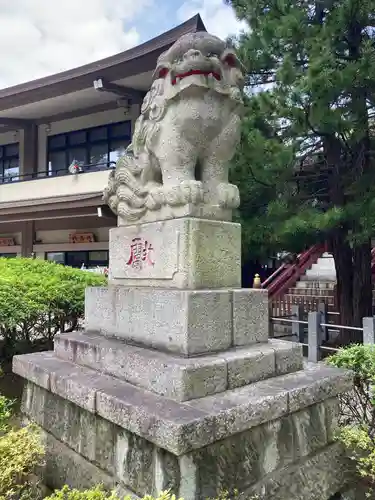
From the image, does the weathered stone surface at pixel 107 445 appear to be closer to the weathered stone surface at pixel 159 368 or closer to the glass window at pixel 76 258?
the weathered stone surface at pixel 159 368

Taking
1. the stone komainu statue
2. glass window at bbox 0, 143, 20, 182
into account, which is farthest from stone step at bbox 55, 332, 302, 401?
glass window at bbox 0, 143, 20, 182

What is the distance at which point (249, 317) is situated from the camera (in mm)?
2971

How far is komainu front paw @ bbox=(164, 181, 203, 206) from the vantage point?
2785 millimetres

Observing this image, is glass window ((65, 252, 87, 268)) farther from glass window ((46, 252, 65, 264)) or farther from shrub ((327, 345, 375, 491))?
shrub ((327, 345, 375, 491))

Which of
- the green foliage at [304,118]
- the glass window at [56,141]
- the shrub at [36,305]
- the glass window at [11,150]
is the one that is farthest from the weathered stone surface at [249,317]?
the glass window at [11,150]

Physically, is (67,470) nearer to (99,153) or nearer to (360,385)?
(360,385)

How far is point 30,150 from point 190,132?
1298 centimetres

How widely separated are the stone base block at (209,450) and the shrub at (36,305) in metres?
1.46

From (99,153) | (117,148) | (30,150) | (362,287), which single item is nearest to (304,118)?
(362,287)

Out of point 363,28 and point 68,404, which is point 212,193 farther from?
point 363,28

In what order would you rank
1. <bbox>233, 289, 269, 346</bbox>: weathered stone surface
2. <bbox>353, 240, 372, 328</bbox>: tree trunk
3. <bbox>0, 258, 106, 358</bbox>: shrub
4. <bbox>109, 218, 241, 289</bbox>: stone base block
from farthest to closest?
<bbox>353, 240, 372, 328</bbox>: tree trunk → <bbox>0, 258, 106, 358</bbox>: shrub → <bbox>233, 289, 269, 346</bbox>: weathered stone surface → <bbox>109, 218, 241, 289</bbox>: stone base block

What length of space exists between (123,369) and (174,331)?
1.56 feet

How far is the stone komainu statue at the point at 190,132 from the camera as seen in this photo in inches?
110

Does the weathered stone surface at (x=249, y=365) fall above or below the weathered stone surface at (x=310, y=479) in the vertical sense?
above
